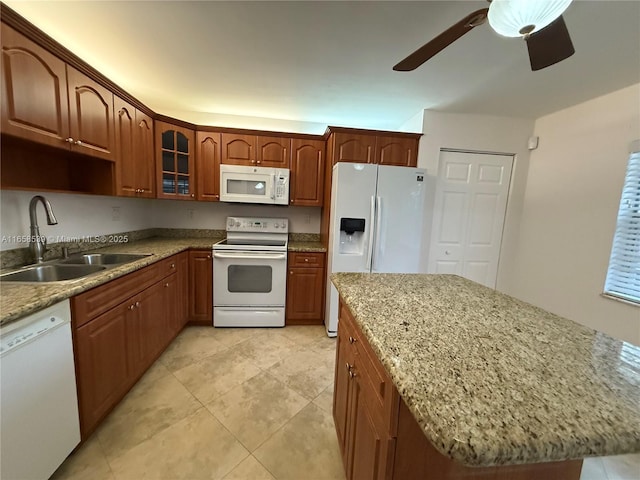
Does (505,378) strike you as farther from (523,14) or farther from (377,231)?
(377,231)

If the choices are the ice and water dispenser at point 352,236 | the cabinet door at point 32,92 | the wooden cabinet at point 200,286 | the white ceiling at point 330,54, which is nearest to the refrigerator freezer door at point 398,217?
the ice and water dispenser at point 352,236

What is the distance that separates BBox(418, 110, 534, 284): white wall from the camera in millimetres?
2783

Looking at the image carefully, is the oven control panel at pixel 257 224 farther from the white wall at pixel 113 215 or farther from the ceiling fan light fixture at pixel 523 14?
the ceiling fan light fixture at pixel 523 14

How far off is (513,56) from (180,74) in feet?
8.43

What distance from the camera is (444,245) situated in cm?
298

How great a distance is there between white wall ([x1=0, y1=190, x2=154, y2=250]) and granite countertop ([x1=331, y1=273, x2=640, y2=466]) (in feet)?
6.85

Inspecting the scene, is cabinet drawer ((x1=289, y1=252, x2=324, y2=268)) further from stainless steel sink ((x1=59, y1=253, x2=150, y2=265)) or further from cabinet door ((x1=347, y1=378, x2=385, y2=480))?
→ cabinet door ((x1=347, y1=378, x2=385, y2=480))

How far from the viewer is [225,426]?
5.12 feet

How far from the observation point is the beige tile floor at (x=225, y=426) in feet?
4.30

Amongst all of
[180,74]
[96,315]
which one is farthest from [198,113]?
[96,315]

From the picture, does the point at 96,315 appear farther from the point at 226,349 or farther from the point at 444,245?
the point at 444,245

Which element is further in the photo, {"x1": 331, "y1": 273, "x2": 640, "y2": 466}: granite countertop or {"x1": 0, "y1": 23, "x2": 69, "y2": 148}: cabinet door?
{"x1": 0, "y1": 23, "x2": 69, "y2": 148}: cabinet door

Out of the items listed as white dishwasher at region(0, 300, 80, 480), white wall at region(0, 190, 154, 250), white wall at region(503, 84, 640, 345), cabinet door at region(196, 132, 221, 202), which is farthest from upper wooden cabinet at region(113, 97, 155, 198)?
white wall at region(503, 84, 640, 345)

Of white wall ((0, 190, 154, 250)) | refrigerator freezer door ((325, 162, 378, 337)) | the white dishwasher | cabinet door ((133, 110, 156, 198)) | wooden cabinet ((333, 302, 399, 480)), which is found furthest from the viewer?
refrigerator freezer door ((325, 162, 378, 337))
